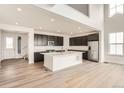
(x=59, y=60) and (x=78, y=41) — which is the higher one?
(x=78, y=41)

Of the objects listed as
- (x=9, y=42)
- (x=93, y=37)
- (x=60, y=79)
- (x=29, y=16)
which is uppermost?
(x=29, y=16)

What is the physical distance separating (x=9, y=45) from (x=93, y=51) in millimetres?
7056

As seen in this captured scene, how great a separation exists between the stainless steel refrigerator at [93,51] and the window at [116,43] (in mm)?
923

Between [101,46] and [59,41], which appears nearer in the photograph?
[101,46]

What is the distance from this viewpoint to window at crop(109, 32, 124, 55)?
6.28 m

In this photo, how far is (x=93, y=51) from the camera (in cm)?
753

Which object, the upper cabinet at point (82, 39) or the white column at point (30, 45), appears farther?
the upper cabinet at point (82, 39)

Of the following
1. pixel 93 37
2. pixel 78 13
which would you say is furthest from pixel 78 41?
pixel 78 13

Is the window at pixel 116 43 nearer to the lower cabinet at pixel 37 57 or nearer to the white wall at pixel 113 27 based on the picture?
the white wall at pixel 113 27

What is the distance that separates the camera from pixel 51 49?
816cm

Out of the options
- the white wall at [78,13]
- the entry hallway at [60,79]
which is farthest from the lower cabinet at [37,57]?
the white wall at [78,13]

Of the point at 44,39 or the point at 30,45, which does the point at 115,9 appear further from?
the point at 30,45

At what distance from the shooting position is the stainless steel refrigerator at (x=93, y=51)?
23.7ft
